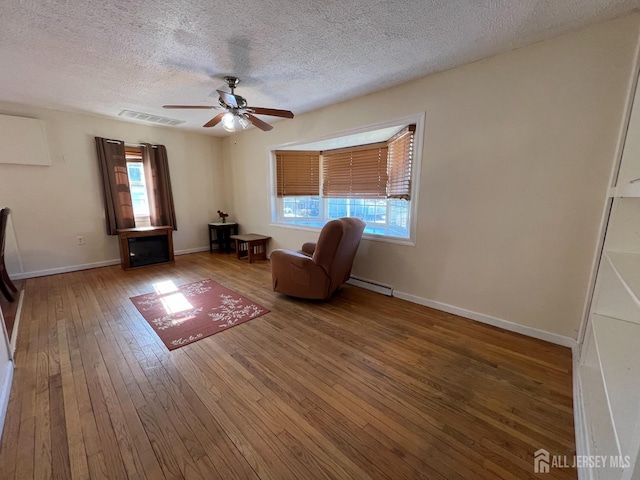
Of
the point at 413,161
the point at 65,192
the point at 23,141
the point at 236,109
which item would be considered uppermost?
the point at 236,109

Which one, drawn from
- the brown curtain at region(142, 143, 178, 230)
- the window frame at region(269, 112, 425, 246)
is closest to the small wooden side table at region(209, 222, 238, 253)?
the brown curtain at region(142, 143, 178, 230)

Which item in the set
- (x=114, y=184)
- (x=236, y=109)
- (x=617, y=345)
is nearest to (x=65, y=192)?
(x=114, y=184)

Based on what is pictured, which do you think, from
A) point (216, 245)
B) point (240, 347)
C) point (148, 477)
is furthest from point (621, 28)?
point (216, 245)

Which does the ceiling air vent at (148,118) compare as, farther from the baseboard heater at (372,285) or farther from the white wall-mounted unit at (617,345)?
the white wall-mounted unit at (617,345)

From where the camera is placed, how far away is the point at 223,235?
5.43m

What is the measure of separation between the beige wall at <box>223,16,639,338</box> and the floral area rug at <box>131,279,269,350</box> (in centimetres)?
195

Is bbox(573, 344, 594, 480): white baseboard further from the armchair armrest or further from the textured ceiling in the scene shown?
the armchair armrest

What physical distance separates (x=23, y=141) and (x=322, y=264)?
4.43 metres

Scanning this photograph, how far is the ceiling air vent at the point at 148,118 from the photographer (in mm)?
3815

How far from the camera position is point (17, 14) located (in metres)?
1.64

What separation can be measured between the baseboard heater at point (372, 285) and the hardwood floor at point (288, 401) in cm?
58

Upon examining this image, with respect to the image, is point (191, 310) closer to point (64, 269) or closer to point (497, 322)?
point (64, 269)

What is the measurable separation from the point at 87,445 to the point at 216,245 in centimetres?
465

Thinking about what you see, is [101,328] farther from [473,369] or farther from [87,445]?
[473,369]
